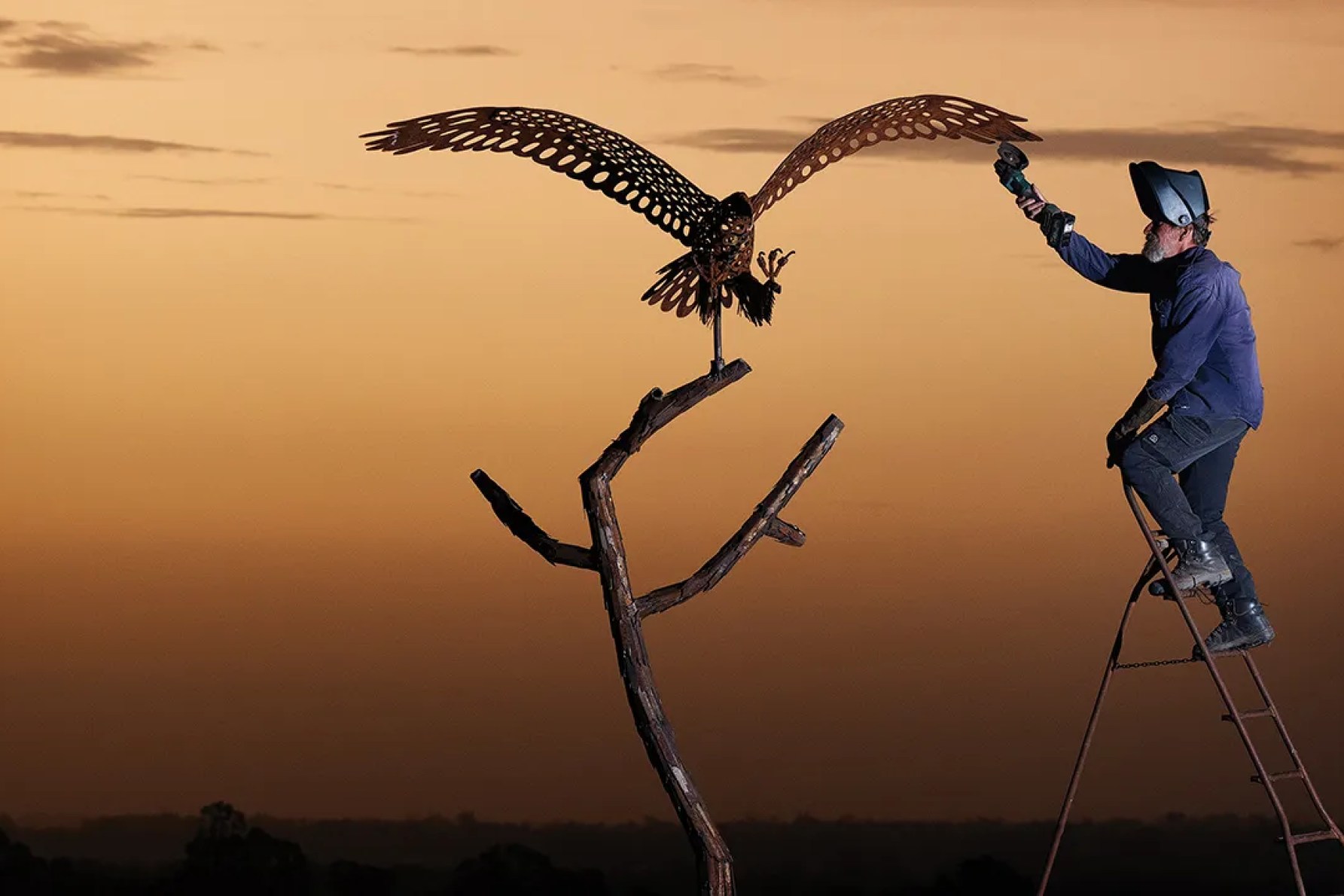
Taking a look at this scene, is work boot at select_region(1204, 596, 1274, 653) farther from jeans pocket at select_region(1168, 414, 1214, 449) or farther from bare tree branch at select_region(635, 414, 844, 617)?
bare tree branch at select_region(635, 414, 844, 617)

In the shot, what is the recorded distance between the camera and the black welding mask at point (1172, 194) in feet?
24.1

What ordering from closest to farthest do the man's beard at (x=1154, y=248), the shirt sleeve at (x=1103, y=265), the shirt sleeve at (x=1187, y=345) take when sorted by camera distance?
1. the shirt sleeve at (x=1187, y=345)
2. the man's beard at (x=1154, y=248)
3. the shirt sleeve at (x=1103, y=265)

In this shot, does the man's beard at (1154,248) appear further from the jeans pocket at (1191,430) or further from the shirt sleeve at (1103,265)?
the jeans pocket at (1191,430)

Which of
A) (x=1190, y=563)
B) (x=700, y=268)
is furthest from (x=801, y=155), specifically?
(x=1190, y=563)

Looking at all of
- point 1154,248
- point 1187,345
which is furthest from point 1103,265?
point 1187,345

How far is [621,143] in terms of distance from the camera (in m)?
7.44

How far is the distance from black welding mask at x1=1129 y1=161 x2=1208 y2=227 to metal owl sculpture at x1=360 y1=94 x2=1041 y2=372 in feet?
2.47

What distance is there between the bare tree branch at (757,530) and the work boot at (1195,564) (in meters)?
1.00

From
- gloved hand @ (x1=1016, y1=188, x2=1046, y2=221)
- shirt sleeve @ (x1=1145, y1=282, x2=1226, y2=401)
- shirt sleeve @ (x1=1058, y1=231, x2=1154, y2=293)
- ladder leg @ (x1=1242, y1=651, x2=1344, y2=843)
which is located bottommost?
ladder leg @ (x1=1242, y1=651, x2=1344, y2=843)

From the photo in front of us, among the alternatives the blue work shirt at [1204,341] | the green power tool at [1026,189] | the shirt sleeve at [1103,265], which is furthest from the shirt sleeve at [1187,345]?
the green power tool at [1026,189]

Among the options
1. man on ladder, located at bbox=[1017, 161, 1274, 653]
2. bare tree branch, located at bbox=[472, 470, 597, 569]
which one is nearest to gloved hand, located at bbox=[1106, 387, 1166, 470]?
man on ladder, located at bbox=[1017, 161, 1274, 653]

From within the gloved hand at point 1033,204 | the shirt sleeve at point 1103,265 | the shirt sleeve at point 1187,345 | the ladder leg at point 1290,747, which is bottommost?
the ladder leg at point 1290,747

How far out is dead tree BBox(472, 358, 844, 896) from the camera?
7.29m

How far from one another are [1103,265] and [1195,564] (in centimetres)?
88
